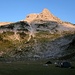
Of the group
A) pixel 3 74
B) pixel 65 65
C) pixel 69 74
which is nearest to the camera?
pixel 3 74

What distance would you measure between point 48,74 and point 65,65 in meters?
20.7

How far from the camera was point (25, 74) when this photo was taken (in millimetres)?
44344

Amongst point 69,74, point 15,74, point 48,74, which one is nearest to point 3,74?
point 15,74

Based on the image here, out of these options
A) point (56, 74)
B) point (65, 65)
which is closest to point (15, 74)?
point (56, 74)

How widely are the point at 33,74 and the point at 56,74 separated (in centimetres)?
437

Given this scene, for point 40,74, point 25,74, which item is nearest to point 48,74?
point 40,74

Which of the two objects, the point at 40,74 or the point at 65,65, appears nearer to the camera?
the point at 40,74

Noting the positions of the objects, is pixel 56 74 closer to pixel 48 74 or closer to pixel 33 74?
pixel 48 74

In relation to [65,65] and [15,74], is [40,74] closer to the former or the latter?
[15,74]

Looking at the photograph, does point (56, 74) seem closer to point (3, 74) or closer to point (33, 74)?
point (33, 74)

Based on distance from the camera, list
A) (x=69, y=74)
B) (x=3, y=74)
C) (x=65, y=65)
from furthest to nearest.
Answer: (x=65, y=65) → (x=69, y=74) → (x=3, y=74)

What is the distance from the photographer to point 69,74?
46.3 m

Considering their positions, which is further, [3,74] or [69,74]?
[69,74]

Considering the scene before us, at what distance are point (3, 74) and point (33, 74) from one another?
556 cm
